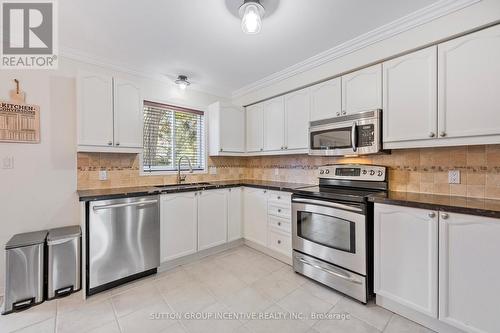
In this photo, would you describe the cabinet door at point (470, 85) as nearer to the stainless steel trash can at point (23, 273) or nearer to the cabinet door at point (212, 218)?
the cabinet door at point (212, 218)

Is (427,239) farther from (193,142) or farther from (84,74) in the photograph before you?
(84,74)

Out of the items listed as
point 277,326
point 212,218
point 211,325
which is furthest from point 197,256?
point 277,326

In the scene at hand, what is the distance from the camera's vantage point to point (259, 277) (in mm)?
2473

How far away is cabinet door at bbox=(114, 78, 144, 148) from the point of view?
8.23 feet

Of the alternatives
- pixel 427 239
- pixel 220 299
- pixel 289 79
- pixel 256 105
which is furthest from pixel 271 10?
pixel 220 299

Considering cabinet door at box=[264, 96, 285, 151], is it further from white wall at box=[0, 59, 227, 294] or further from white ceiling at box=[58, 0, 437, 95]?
white wall at box=[0, 59, 227, 294]

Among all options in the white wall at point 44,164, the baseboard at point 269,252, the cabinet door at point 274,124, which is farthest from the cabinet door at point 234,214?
the white wall at point 44,164

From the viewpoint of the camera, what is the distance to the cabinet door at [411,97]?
6.09 ft

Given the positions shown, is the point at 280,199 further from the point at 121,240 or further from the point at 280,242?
the point at 121,240

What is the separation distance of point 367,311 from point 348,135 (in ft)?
5.44

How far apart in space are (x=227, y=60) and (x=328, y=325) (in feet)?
9.46

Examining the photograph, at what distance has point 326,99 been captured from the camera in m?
2.62

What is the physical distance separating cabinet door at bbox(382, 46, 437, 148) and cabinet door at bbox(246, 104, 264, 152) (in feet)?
5.86

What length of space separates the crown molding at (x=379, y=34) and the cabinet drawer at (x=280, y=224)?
1928 millimetres
